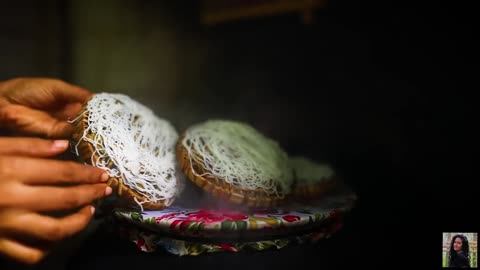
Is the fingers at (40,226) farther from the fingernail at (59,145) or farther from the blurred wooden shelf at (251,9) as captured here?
the blurred wooden shelf at (251,9)

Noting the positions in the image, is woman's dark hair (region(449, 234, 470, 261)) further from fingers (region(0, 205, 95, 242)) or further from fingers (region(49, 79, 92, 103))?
fingers (region(49, 79, 92, 103))

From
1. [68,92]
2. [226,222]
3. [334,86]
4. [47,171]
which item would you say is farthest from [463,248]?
[68,92]

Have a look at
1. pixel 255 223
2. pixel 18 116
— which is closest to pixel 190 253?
pixel 255 223

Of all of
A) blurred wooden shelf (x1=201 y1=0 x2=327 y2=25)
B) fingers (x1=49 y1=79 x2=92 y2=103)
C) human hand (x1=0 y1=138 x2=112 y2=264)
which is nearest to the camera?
human hand (x1=0 y1=138 x2=112 y2=264)

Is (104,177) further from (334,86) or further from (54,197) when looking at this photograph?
(334,86)

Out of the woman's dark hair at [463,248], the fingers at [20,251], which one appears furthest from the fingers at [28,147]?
the woman's dark hair at [463,248]

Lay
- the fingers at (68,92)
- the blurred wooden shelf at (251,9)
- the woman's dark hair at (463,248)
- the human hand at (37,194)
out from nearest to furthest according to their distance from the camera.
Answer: the human hand at (37,194)
the woman's dark hair at (463,248)
the fingers at (68,92)
the blurred wooden shelf at (251,9)

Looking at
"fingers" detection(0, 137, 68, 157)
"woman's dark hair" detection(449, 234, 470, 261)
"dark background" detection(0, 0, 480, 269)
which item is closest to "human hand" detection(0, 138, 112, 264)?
"fingers" detection(0, 137, 68, 157)

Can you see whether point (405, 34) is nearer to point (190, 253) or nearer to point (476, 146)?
point (476, 146)
